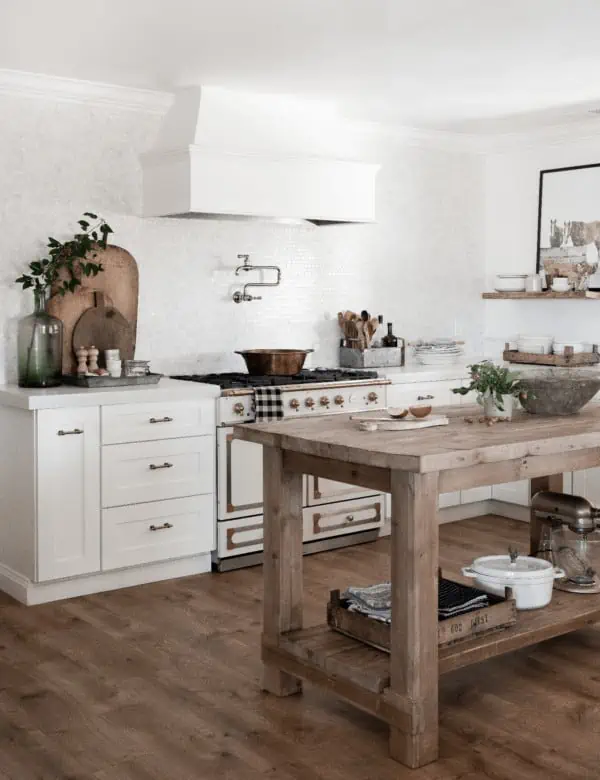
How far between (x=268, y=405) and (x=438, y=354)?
1.96 metres

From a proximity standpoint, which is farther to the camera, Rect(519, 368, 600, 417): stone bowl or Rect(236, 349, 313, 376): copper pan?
Rect(236, 349, 313, 376): copper pan

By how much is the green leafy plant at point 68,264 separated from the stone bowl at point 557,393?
2.62 m

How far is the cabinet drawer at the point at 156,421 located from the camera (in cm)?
515

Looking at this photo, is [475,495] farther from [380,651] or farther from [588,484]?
[380,651]

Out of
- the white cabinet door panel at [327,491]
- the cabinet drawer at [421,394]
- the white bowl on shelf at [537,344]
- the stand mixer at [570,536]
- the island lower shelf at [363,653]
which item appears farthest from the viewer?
the white bowl on shelf at [537,344]

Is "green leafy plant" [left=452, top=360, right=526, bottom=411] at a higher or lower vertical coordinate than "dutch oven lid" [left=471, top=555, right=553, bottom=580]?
higher

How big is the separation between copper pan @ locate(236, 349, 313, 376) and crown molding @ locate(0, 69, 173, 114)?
1575 millimetres

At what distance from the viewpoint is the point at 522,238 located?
7523mm

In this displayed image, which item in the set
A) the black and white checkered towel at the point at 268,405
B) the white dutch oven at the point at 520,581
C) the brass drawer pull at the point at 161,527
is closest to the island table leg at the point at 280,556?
the white dutch oven at the point at 520,581

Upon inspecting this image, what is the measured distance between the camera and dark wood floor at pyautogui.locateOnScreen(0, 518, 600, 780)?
3.27m

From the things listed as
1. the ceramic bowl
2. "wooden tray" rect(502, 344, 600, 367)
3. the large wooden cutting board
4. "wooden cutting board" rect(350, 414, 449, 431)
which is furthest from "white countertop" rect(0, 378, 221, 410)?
"wooden tray" rect(502, 344, 600, 367)

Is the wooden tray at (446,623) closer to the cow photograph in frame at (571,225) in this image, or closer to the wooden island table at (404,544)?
the wooden island table at (404,544)

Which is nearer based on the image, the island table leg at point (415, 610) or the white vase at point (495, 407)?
the island table leg at point (415, 610)

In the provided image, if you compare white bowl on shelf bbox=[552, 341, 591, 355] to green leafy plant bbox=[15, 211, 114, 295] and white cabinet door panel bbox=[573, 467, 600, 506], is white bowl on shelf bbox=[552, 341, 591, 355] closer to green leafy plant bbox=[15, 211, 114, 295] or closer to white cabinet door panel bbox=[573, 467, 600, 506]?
white cabinet door panel bbox=[573, 467, 600, 506]
